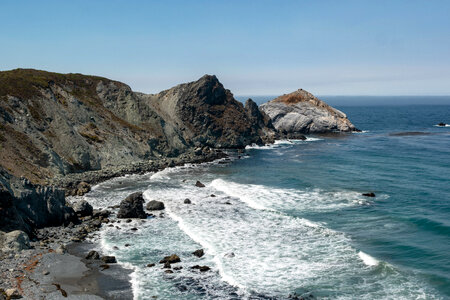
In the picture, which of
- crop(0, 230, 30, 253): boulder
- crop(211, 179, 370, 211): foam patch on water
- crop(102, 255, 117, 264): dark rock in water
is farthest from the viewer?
crop(211, 179, 370, 211): foam patch on water

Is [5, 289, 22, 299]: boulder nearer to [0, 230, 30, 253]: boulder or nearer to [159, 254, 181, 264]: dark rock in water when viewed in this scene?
[0, 230, 30, 253]: boulder

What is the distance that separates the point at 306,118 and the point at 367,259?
102 m

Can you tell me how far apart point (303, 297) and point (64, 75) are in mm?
79605

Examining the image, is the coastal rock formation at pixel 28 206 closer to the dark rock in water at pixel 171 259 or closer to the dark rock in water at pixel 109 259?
the dark rock in water at pixel 109 259

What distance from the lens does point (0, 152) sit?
52750mm

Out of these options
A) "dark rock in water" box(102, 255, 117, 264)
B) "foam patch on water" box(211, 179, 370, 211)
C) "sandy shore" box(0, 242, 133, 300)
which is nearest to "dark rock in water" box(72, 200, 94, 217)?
"sandy shore" box(0, 242, 133, 300)

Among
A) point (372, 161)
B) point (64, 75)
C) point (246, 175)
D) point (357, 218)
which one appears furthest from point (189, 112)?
point (357, 218)

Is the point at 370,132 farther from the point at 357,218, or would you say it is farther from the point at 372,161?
the point at 357,218

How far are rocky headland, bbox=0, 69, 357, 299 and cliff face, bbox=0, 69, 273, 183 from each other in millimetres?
216

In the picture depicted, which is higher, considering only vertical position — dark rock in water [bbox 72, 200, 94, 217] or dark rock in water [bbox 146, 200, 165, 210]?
dark rock in water [bbox 72, 200, 94, 217]

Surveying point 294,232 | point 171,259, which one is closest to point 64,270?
point 171,259

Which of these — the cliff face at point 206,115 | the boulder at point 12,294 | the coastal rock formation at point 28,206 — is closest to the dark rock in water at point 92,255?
the coastal rock formation at point 28,206

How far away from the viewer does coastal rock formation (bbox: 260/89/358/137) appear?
129875 mm

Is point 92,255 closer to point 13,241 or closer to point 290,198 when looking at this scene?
point 13,241
